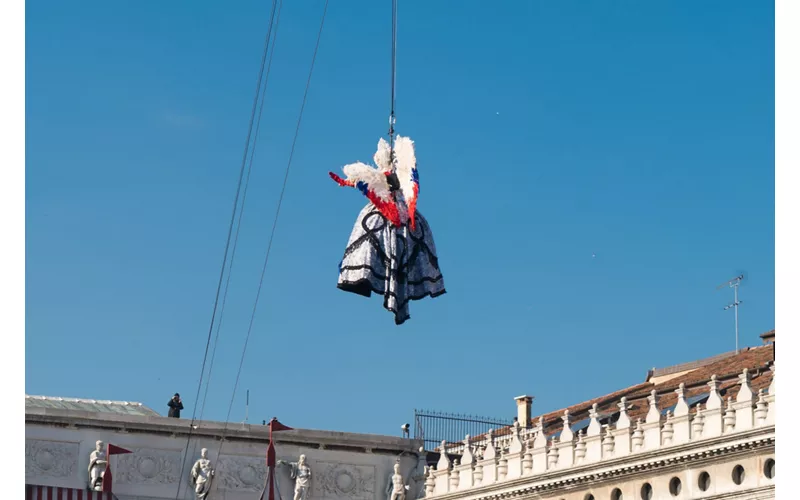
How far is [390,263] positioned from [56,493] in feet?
65.3

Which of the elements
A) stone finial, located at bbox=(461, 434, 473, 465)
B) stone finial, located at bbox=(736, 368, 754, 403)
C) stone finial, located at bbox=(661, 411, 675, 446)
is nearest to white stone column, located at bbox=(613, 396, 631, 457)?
stone finial, located at bbox=(661, 411, 675, 446)

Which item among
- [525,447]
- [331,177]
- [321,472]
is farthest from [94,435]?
[331,177]

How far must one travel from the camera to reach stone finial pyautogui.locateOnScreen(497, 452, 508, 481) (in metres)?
50.2

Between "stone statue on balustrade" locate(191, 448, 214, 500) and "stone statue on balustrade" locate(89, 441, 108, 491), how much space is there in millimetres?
2218

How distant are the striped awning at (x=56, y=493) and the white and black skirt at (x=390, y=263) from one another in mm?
18771

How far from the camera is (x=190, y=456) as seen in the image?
174ft

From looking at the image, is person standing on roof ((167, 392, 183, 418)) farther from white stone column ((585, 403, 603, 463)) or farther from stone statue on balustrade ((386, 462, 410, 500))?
white stone column ((585, 403, 603, 463))

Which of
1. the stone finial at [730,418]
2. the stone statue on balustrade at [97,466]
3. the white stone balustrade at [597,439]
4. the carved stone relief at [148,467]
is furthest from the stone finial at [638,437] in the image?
the stone statue on balustrade at [97,466]

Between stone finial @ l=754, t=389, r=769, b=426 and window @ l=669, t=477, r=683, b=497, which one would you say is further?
window @ l=669, t=477, r=683, b=497

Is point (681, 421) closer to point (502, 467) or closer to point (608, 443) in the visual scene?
point (608, 443)

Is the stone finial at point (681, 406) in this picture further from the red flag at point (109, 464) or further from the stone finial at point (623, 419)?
the red flag at point (109, 464)

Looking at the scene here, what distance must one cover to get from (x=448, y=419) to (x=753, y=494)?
41.9ft

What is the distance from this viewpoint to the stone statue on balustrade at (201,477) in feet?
173
